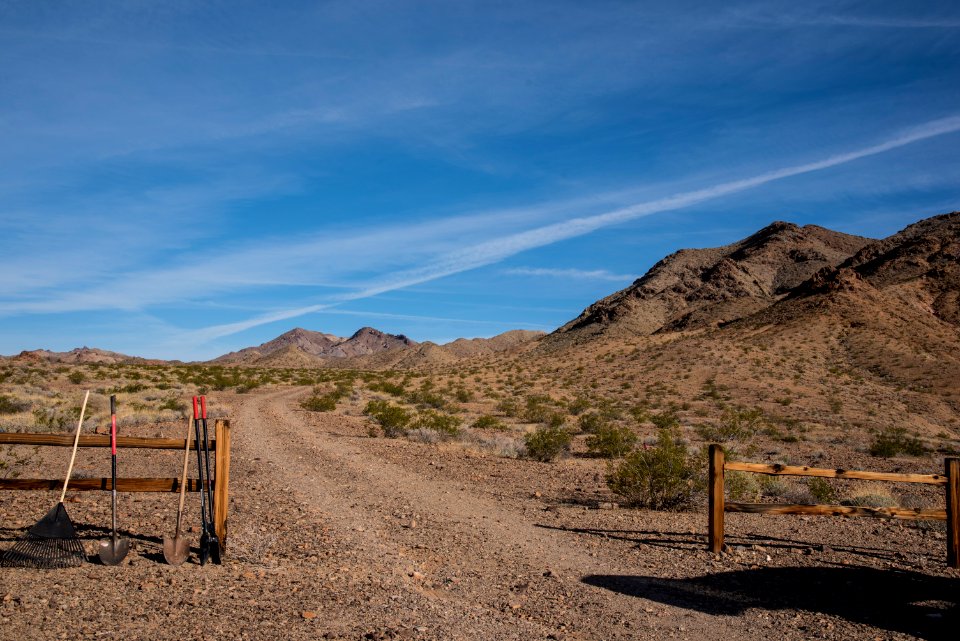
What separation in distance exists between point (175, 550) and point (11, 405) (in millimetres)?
22104

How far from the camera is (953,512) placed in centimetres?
920

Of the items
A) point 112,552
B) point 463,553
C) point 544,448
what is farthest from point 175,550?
point 544,448

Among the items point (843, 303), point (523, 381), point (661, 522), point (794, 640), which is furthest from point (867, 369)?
point (794, 640)

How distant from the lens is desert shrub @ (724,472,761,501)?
12102mm

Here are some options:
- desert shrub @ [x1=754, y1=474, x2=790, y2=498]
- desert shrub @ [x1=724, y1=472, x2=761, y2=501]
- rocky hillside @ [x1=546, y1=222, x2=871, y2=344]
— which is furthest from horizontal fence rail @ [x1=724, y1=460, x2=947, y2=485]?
rocky hillside @ [x1=546, y1=222, x2=871, y2=344]

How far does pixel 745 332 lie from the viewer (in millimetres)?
63500

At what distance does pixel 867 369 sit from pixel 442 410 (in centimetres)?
3178

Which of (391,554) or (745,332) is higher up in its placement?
(745,332)

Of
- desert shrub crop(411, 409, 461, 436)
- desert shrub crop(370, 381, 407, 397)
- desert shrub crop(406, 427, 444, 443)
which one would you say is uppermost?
desert shrub crop(370, 381, 407, 397)

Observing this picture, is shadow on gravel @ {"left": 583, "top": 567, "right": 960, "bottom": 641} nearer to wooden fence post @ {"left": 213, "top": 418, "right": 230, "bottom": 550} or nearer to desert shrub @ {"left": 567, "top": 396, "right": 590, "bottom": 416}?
wooden fence post @ {"left": 213, "top": 418, "right": 230, "bottom": 550}

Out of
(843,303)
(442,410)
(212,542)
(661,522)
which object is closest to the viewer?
(212,542)

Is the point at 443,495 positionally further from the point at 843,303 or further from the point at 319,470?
the point at 843,303

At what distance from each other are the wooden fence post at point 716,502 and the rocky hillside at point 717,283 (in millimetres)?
71913

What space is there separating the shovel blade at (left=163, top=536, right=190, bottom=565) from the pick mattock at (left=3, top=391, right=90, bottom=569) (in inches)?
32.3
